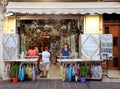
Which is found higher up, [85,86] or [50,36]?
[50,36]

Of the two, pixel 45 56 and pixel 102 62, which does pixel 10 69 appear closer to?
pixel 45 56

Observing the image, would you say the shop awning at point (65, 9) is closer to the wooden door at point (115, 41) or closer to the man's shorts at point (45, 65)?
the wooden door at point (115, 41)

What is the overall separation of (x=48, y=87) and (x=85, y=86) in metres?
1.68

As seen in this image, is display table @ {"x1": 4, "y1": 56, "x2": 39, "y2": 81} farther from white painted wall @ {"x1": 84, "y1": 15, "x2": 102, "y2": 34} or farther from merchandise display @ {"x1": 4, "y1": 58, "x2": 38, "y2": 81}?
white painted wall @ {"x1": 84, "y1": 15, "x2": 102, "y2": 34}

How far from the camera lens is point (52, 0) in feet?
55.3

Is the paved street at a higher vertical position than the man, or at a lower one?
lower

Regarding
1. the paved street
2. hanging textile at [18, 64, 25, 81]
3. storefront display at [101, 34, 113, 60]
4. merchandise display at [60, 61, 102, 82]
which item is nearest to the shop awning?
storefront display at [101, 34, 113, 60]

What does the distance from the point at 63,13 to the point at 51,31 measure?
8.07m

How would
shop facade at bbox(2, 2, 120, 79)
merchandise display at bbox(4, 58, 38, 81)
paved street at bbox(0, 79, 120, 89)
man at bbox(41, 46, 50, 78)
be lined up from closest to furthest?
1. paved street at bbox(0, 79, 120, 89)
2. merchandise display at bbox(4, 58, 38, 81)
3. shop facade at bbox(2, 2, 120, 79)
4. man at bbox(41, 46, 50, 78)

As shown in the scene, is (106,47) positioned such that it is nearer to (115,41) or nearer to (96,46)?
(96,46)

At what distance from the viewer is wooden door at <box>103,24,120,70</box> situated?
17781mm

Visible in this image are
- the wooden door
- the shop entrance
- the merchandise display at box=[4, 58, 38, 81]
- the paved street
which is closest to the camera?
the paved street

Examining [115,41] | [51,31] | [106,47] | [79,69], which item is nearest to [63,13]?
[79,69]

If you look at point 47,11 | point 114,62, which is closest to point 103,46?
point 114,62
